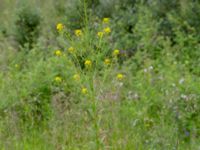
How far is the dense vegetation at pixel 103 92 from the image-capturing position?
4.24 m

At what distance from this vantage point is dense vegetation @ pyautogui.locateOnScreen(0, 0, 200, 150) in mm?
4242

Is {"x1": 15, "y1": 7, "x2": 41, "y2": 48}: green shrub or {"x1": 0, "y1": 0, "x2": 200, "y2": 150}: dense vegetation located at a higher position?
{"x1": 15, "y1": 7, "x2": 41, "y2": 48}: green shrub

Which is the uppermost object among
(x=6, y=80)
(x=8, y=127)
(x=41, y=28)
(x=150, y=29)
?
(x=41, y=28)

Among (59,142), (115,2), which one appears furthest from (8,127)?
(115,2)

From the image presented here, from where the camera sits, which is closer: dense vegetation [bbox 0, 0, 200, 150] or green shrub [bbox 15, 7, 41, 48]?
dense vegetation [bbox 0, 0, 200, 150]

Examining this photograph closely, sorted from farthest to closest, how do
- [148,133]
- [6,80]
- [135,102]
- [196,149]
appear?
[6,80] → [135,102] → [148,133] → [196,149]

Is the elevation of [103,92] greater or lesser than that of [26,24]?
lesser

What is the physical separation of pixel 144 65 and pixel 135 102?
1032 mm

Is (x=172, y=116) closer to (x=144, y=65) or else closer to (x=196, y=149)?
(x=196, y=149)

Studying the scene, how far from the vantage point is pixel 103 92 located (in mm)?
4762

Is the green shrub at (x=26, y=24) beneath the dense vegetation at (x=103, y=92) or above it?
above

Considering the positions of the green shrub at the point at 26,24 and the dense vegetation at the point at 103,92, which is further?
the green shrub at the point at 26,24

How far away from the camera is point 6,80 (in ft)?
20.7

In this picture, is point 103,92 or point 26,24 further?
point 26,24
